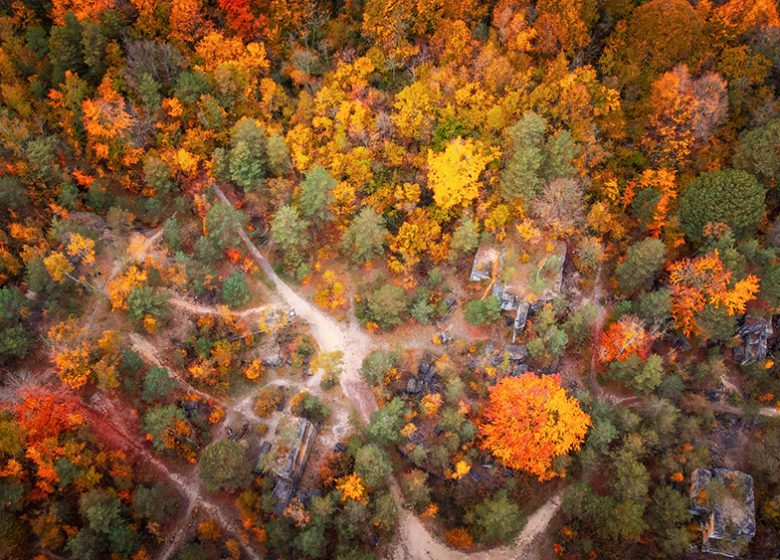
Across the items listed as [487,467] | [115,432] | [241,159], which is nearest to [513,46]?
[241,159]

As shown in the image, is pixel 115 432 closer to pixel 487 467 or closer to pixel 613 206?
pixel 487 467

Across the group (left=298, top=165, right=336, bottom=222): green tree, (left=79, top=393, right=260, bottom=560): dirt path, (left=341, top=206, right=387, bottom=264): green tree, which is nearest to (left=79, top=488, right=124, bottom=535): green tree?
(left=79, top=393, right=260, bottom=560): dirt path

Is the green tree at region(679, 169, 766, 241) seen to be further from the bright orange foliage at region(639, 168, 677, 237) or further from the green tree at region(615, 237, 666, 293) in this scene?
the green tree at region(615, 237, 666, 293)

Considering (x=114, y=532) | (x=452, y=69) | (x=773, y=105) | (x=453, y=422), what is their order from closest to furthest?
(x=114, y=532), (x=453, y=422), (x=773, y=105), (x=452, y=69)

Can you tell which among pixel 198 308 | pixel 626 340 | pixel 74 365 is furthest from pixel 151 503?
pixel 626 340

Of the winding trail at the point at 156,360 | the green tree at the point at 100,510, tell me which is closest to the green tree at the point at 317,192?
the winding trail at the point at 156,360

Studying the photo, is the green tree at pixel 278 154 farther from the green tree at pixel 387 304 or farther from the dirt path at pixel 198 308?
Result: the green tree at pixel 387 304
